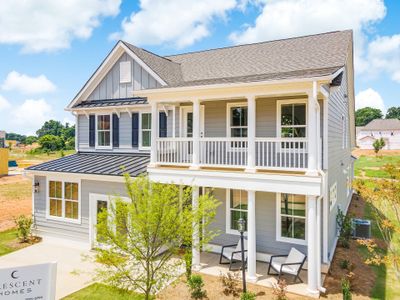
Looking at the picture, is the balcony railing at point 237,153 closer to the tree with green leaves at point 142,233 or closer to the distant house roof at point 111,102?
the distant house roof at point 111,102

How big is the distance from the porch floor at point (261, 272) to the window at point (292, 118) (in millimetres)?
5030

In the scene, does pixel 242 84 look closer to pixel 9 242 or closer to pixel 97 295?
pixel 97 295

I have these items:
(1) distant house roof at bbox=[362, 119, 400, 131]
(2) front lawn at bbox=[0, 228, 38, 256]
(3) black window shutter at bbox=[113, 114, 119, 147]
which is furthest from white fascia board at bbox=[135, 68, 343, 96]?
(1) distant house roof at bbox=[362, 119, 400, 131]

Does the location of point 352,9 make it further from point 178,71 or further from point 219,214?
point 219,214

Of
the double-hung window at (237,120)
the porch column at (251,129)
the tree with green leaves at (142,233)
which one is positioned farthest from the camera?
the double-hung window at (237,120)

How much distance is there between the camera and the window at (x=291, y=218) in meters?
10.8

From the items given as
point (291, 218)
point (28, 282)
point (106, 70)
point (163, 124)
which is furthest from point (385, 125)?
point (28, 282)

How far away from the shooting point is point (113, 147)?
15.6m

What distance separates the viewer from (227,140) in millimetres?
9992

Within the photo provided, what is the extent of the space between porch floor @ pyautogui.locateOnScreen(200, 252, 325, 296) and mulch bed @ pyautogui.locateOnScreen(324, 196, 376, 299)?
46 cm

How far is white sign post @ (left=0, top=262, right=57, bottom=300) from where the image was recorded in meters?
4.50

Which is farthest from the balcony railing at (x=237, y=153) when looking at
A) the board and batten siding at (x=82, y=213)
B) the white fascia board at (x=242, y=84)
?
the board and batten siding at (x=82, y=213)

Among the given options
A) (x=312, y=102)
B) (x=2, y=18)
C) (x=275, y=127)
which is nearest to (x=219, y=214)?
(x=275, y=127)

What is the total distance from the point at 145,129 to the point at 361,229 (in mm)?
11547
